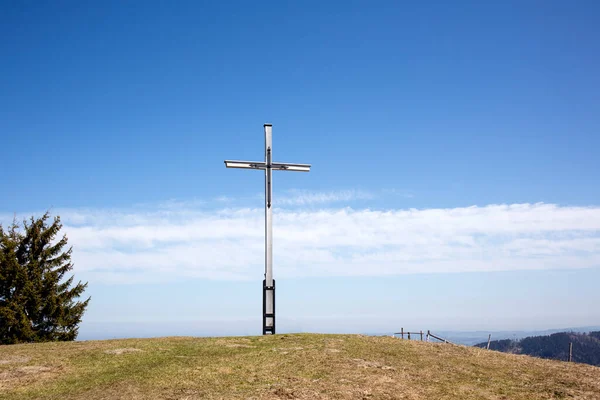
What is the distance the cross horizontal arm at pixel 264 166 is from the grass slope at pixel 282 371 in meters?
8.49

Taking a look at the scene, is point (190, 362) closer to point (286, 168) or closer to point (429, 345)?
point (429, 345)

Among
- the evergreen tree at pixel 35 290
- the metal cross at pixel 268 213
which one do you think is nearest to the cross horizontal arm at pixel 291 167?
the metal cross at pixel 268 213

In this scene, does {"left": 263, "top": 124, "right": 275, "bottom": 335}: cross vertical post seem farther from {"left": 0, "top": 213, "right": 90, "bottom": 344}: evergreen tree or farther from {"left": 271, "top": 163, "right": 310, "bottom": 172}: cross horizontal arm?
{"left": 0, "top": 213, "right": 90, "bottom": 344}: evergreen tree

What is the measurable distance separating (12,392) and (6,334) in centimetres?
2477

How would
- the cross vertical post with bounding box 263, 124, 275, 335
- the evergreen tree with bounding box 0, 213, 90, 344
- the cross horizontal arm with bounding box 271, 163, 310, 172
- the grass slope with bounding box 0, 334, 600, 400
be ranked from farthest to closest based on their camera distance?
the evergreen tree with bounding box 0, 213, 90, 344 → the cross horizontal arm with bounding box 271, 163, 310, 172 → the cross vertical post with bounding box 263, 124, 275, 335 → the grass slope with bounding box 0, 334, 600, 400

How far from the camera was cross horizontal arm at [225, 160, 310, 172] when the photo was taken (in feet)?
84.2

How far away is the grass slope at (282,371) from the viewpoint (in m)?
14.4

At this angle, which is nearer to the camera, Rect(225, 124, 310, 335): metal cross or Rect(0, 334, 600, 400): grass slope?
Rect(0, 334, 600, 400): grass slope

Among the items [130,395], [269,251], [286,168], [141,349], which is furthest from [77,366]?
[286,168]

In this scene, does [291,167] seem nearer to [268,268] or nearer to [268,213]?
[268,213]

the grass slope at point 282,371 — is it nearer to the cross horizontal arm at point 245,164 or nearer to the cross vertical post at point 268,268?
the cross vertical post at point 268,268

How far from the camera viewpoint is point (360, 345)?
810 inches

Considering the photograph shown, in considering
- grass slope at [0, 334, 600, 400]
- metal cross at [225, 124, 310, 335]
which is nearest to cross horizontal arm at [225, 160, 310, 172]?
metal cross at [225, 124, 310, 335]

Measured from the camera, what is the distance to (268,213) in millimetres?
25141
